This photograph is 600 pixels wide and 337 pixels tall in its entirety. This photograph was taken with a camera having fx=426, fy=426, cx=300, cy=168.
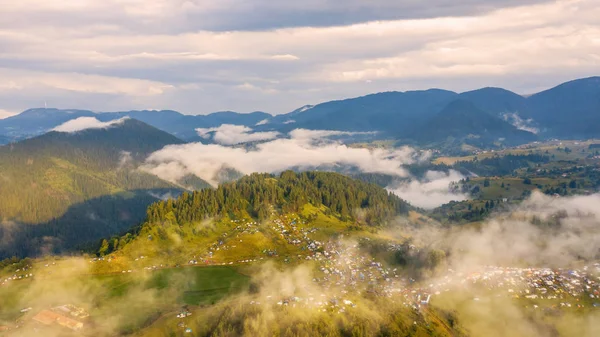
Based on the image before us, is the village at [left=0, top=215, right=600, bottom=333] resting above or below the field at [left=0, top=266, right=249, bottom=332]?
below

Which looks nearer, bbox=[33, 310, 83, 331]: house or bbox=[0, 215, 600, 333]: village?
bbox=[33, 310, 83, 331]: house

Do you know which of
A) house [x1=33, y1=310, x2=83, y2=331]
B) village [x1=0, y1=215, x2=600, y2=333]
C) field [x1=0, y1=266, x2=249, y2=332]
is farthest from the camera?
village [x1=0, y1=215, x2=600, y2=333]

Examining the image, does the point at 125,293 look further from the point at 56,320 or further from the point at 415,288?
the point at 415,288

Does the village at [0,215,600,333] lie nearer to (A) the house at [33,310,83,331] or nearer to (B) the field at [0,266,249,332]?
(A) the house at [33,310,83,331]

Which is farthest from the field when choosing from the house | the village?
the village

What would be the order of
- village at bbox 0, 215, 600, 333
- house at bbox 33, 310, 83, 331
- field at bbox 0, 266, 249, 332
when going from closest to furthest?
1. house at bbox 33, 310, 83, 331
2. field at bbox 0, 266, 249, 332
3. village at bbox 0, 215, 600, 333

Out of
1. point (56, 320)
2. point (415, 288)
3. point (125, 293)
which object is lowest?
point (415, 288)

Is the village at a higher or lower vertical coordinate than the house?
lower

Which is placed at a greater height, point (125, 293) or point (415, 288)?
point (125, 293)

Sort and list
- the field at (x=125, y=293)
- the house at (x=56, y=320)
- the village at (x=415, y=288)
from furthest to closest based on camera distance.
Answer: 1. the village at (x=415, y=288)
2. the field at (x=125, y=293)
3. the house at (x=56, y=320)

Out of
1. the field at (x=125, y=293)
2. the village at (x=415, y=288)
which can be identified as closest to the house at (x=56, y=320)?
the village at (x=415, y=288)

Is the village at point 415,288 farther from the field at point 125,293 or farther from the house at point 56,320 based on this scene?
the field at point 125,293

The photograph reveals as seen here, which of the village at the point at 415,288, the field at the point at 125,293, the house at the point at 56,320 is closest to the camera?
the house at the point at 56,320

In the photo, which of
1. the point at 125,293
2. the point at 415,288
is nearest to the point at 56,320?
the point at 125,293
